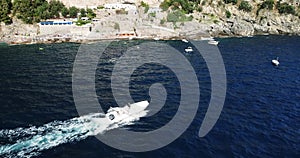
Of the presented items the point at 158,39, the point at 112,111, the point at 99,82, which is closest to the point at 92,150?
the point at 112,111

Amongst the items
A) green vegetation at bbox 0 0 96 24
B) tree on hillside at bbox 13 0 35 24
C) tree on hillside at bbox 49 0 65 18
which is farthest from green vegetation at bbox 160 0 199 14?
tree on hillside at bbox 13 0 35 24

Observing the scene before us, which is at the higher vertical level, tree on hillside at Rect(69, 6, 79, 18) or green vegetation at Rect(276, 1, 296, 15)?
green vegetation at Rect(276, 1, 296, 15)

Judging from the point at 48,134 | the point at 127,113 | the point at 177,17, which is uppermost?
the point at 177,17

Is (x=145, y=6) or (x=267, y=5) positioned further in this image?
(x=267, y=5)

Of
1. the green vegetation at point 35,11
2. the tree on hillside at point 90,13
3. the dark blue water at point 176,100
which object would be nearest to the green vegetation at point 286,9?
the dark blue water at point 176,100

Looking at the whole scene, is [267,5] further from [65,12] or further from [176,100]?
[176,100]

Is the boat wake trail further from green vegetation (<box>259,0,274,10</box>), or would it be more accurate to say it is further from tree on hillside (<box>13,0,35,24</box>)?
green vegetation (<box>259,0,274,10</box>)

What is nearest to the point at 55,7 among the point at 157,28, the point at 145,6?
the point at 145,6
